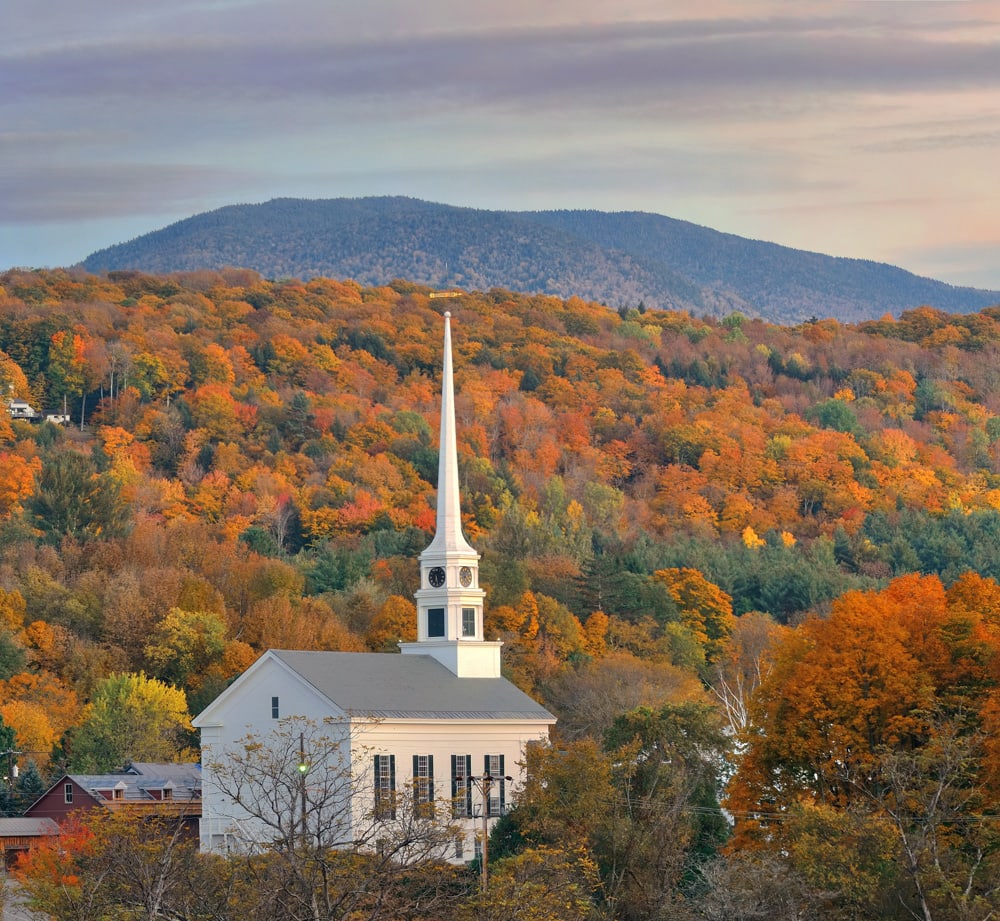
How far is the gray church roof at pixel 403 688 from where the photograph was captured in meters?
79.2

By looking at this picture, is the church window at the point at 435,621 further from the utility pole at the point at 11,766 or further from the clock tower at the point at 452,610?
the utility pole at the point at 11,766

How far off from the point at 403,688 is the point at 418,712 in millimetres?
1920

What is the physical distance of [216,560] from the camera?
13400 cm

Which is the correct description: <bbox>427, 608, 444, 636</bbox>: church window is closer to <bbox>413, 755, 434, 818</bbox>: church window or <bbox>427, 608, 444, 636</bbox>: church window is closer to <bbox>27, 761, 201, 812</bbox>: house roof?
<bbox>413, 755, 434, 818</bbox>: church window

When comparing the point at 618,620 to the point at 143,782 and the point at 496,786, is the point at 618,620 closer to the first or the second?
the point at 143,782

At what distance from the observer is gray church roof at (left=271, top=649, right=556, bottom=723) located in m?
79.2

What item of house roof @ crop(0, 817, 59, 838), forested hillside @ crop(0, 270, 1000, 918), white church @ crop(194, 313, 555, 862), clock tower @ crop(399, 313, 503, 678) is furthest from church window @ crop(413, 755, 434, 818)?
house roof @ crop(0, 817, 59, 838)

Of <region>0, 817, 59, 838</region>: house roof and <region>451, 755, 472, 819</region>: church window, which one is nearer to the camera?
<region>451, 755, 472, 819</region>: church window

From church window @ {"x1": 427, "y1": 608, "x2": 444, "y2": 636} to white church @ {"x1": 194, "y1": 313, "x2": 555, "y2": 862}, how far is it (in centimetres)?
6

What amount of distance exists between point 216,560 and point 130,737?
3387 centimetres

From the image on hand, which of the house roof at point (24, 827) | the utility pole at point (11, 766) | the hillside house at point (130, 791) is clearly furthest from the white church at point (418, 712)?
the utility pole at point (11, 766)

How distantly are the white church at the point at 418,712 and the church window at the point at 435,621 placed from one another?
6 cm

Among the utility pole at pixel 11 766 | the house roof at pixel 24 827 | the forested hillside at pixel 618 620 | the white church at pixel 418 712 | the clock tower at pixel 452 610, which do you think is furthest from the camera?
the utility pole at pixel 11 766

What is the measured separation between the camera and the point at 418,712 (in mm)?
80125
